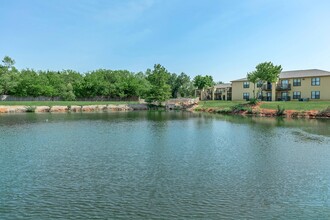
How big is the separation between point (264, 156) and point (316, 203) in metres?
8.89

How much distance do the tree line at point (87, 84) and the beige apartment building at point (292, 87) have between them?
21205mm

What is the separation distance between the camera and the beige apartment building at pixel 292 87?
225 feet

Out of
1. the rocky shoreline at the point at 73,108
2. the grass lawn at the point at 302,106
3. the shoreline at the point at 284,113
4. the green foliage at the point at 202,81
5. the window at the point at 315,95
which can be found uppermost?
the green foliage at the point at 202,81

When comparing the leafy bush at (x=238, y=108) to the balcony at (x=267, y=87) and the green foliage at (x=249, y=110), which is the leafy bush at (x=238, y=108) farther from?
the balcony at (x=267, y=87)

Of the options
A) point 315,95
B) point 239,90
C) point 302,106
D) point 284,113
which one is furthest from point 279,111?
point 239,90

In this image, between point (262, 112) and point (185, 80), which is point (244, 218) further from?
point (185, 80)

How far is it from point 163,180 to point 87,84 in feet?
295

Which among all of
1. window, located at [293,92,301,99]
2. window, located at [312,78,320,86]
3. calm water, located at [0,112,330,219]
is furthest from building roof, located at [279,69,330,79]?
calm water, located at [0,112,330,219]

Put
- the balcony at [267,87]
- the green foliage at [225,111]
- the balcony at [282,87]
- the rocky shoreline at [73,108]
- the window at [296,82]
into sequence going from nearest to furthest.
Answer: the green foliage at [225,111]
the rocky shoreline at [73,108]
the window at [296,82]
the balcony at [282,87]
the balcony at [267,87]

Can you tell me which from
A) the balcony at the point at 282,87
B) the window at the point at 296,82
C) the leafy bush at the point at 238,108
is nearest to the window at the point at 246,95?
the balcony at the point at 282,87

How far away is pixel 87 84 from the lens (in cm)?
9931

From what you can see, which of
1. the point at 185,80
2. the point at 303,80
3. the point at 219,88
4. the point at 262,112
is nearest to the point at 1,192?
the point at 262,112

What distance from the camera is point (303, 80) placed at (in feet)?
234

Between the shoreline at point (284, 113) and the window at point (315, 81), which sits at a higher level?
the window at point (315, 81)
